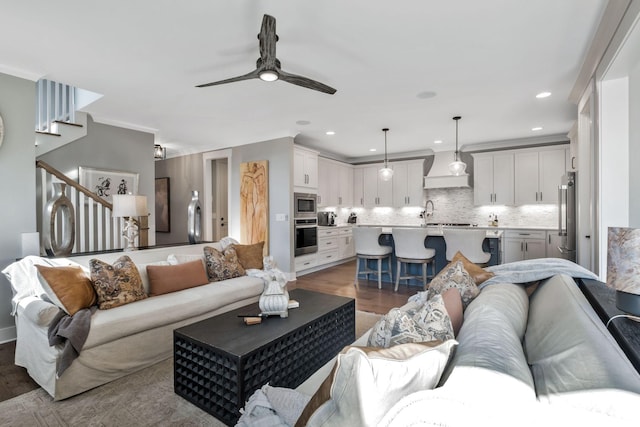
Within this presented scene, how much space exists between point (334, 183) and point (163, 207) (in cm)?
398

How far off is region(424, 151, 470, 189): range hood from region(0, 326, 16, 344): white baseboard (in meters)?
6.91

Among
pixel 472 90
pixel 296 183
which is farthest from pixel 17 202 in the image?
pixel 472 90

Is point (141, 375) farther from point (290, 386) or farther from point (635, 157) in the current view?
point (635, 157)

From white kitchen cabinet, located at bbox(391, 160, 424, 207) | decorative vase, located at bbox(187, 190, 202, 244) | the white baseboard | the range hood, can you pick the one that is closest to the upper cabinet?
white kitchen cabinet, located at bbox(391, 160, 424, 207)

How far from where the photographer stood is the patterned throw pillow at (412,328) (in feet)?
3.80

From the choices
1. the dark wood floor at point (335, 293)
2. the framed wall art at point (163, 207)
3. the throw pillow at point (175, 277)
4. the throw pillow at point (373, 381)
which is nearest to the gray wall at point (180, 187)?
the framed wall art at point (163, 207)

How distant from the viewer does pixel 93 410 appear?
1.92m

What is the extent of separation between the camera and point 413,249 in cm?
457

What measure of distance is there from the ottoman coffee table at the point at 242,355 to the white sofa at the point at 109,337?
584 millimetres

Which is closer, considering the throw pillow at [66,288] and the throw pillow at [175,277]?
the throw pillow at [66,288]

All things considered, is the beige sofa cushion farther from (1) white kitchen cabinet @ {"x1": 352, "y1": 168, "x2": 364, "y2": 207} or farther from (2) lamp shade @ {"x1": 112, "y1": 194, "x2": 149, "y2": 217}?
(1) white kitchen cabinet @ {"x1": 352, "y1": 168, "x2": 364, "y2": 207}

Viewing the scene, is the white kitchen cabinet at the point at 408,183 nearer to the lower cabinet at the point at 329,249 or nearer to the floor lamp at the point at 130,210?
the lower cabinet at the point at 329,249

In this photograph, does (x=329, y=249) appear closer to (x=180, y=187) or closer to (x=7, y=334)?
(x=180, y=187)

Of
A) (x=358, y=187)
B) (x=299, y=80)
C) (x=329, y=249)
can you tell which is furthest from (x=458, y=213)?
(x=299, y=80)
